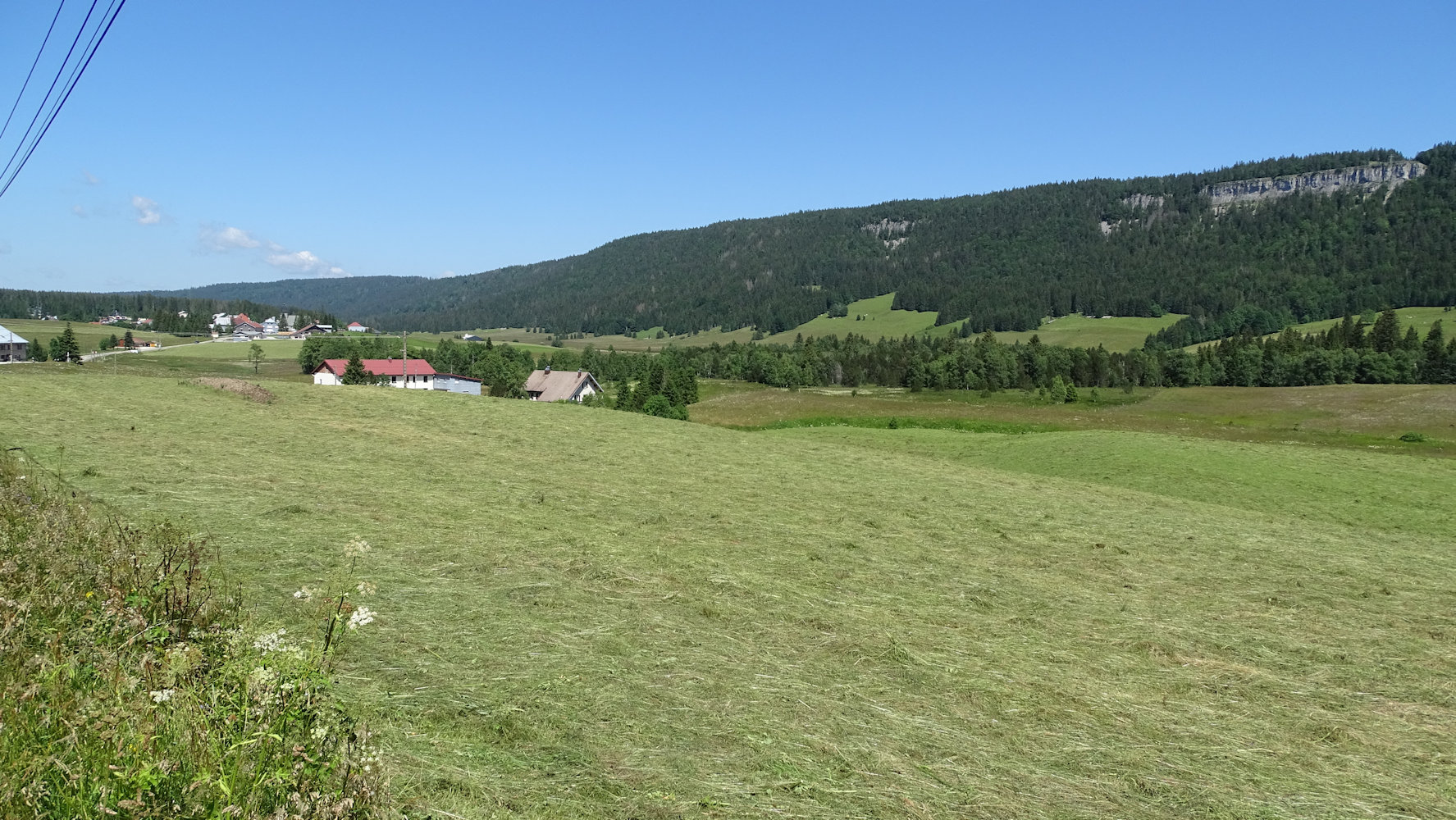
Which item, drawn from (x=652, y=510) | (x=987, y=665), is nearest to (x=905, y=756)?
(x=987, y=665)

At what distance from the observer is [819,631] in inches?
315

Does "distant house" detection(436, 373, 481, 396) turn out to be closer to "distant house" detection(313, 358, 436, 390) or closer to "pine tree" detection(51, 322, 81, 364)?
"distant house" detection(313, 358, 436, 390)

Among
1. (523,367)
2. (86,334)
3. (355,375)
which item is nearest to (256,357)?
(523,367)

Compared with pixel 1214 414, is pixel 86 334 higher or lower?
higher

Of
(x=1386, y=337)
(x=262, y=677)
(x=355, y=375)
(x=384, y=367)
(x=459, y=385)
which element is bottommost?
(x=459, y=385)

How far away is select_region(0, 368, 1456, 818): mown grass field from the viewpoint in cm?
505

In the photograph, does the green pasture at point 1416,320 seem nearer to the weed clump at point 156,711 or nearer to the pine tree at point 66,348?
the weed clump at point 156,711

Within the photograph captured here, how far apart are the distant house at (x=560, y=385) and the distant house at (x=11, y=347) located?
2137 inches

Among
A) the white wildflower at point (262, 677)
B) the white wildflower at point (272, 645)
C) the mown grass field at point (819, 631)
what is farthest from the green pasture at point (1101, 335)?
the white wildflower at point (262, 677)

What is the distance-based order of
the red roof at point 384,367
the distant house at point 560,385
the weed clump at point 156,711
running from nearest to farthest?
1. the weed clump at point 156,711
2. the red roof at point 384,367
3. the distant house at point 560,385

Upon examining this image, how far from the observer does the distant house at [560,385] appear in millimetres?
Result: 97150

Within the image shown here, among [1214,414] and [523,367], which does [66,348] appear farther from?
[1214,414]

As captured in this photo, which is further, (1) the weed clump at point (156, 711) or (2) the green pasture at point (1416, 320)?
(2) the green pasture at point (1416, 320)

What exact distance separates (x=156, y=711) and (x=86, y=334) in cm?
18776
